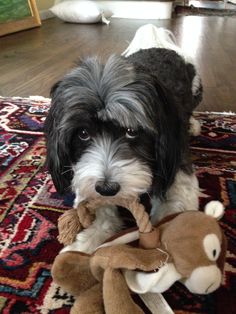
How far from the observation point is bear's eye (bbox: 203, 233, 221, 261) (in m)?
0.80

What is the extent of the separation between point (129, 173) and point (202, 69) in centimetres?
258

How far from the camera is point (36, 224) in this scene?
122 centimetres

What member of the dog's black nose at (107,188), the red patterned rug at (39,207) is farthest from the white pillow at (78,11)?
the dog's black nose at (107,188)

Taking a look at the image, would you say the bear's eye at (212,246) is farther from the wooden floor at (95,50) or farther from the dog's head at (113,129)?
the wooden floor at (95,50)

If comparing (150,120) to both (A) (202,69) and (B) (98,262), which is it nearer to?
(B) (98,262)

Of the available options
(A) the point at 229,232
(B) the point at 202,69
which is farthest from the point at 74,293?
(B) the point at 202,69

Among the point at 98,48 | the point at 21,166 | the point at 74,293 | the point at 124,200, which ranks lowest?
the point at 98,48

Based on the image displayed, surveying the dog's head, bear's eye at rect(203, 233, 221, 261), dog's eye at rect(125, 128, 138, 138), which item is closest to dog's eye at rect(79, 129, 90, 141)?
the dog's head

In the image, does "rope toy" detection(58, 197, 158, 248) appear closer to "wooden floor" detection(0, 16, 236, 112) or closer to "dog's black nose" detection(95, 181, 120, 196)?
"dog's black nose" detection(95, 181, 120, 196)

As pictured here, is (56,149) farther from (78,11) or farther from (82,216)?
(78,11)

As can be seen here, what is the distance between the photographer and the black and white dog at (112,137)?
0.98m

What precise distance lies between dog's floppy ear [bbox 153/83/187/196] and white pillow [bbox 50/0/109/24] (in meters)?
4.91

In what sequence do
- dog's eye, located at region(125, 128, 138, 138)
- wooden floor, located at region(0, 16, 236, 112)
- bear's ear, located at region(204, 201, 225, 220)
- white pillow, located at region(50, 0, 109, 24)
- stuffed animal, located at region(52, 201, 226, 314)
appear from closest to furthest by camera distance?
stuffed animal, located at region(52, 201, 226, 314) < bear's ear, located at region(204, 201, 225, 220) < dog's eye, located at region(125, 128, 138, 138) < wooden floor, located at region(0, 16, 236, 112) < white pillow, located at region(50, 0, 109, 24)

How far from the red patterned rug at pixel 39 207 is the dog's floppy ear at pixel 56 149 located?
0.17 m
